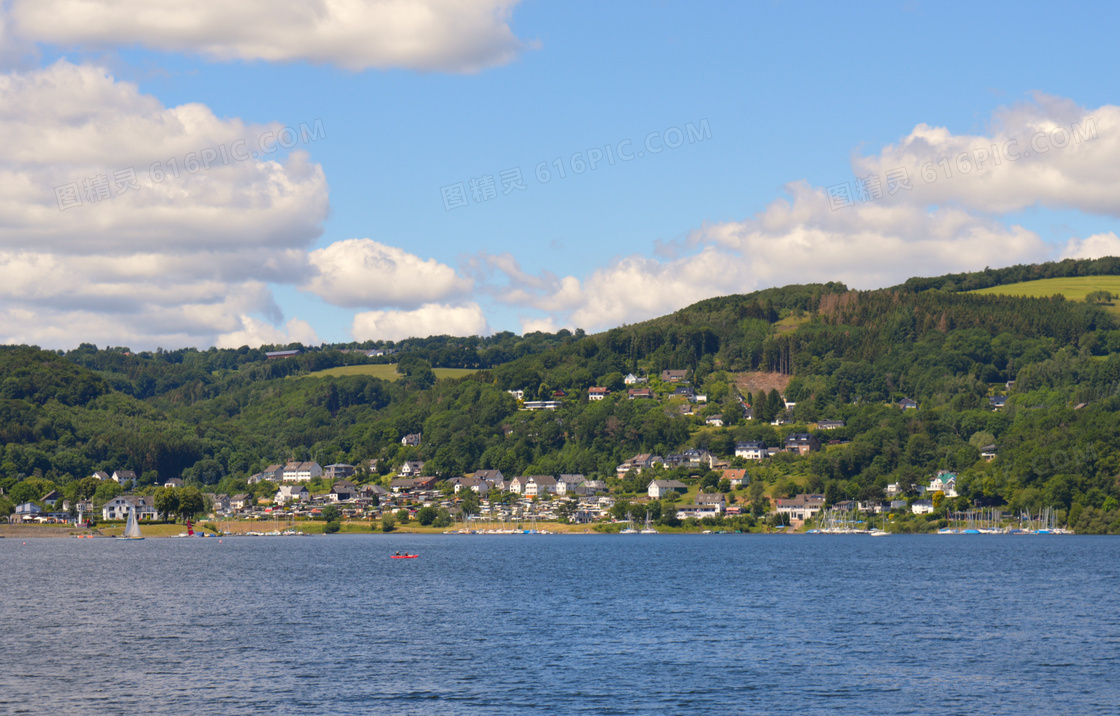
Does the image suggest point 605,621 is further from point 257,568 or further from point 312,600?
point 257,568

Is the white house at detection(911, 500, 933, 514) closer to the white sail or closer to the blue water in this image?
the blue water

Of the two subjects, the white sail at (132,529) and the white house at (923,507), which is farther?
the white house at (923,507)

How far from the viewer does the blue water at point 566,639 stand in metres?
42.9

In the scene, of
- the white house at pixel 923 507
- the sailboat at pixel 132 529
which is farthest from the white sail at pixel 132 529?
the white house at pixel 923 507

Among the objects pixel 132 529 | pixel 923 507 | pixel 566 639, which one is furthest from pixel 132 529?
pixel 566 639

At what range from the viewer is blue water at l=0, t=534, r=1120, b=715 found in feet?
141

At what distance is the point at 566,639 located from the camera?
58.0 meters

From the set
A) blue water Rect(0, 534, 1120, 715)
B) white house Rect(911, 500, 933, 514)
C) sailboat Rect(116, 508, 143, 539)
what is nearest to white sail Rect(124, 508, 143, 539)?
sailboat Rect(116, 508, 143, 539)

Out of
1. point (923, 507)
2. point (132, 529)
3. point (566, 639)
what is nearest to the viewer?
point (566, 639)

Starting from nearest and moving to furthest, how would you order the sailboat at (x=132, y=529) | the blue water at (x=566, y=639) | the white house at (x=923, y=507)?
the blue water at (x=566, y=639) → the sailboat at (x=132, y=529) → the white house at (x=923, y=507)

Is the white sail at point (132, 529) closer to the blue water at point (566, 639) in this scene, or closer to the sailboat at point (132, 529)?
the sailboat at point (132, 529)

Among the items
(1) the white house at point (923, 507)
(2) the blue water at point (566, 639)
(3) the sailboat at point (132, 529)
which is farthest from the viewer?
(1) the white house at point (923, 507)

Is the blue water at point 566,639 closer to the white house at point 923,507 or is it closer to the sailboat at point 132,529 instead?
the sailboat at point 132,529

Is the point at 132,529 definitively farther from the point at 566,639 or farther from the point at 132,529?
the point at 566,639
